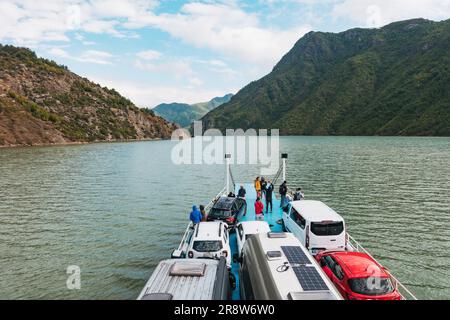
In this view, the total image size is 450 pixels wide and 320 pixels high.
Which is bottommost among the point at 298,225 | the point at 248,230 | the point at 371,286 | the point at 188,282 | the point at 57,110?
the point at 371,286

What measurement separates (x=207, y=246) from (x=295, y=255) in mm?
4801

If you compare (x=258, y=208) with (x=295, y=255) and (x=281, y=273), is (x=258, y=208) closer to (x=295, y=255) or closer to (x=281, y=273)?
(x=295, y=255)

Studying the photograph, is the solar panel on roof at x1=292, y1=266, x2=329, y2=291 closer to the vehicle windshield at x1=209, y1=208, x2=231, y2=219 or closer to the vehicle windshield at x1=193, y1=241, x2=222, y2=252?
the vehicle windshield at x1=193, y1=241, x2=222, y2=252

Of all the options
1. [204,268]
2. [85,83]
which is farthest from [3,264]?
[85,83]

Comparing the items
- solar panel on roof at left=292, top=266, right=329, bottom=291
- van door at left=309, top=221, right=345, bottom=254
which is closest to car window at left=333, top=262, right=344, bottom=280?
van door at left=309, top=221, right=345, bottom=254

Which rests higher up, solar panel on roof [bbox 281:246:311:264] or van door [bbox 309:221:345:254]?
solar panel on roof [bbox 281:246:311:264]

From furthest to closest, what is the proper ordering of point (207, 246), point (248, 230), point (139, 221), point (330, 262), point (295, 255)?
point (139, 221) → point (248, 230) → point (207, 246) → point (330, 262) → point (295, 255)

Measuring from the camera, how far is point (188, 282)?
779 centimetres

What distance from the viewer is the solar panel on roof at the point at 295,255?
880 cm

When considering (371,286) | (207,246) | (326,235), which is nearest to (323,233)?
(326,235)

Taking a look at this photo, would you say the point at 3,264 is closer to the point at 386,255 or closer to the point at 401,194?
the point at 386,255

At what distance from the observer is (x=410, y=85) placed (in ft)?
580

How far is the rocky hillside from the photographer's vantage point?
10319 cm

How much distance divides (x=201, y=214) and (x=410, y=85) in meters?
196
